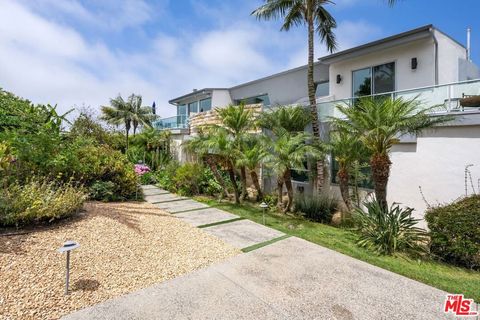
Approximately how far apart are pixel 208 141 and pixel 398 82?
902cm

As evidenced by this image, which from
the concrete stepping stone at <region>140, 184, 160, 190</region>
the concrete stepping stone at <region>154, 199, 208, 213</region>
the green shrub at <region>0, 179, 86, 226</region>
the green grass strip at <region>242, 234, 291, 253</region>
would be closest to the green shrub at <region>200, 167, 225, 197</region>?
the concrete stepping stone at <region>154, 199, 208, 213</region>

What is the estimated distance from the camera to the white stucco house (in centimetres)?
730

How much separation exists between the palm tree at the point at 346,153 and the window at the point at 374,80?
447 cm

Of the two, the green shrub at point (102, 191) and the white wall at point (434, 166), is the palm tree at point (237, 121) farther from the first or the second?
the white wall at point (434, 166)

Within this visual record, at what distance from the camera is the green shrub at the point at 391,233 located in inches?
254

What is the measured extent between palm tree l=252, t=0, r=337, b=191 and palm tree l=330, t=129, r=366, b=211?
1057 mm

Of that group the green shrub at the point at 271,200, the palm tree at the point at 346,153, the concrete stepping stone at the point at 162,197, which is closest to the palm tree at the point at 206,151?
the green shrub at the point at 271,200

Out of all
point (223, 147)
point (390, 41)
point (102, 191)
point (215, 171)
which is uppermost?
point (390, 41)

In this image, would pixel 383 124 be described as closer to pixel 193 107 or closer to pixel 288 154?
pixel 288 154

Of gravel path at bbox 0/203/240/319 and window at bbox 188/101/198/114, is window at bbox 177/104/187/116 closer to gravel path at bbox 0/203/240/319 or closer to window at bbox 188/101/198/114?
window at bbox 188/101/198/114

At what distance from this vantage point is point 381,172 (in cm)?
723

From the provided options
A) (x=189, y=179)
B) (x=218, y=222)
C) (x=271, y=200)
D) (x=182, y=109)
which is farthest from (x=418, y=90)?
(x=182, y=109)

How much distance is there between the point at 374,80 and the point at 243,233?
10.1 metres

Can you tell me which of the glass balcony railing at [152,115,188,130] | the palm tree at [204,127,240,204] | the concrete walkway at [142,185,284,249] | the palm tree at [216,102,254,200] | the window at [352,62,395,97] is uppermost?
the window at [352,62,395,97]
